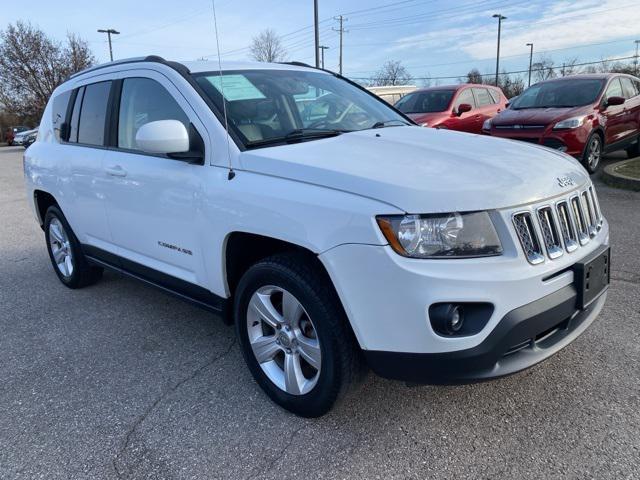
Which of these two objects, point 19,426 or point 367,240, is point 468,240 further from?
point 19,426

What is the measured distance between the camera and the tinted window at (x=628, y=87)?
990 cm

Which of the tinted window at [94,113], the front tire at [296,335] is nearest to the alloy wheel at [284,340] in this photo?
the front tire at [296,335]

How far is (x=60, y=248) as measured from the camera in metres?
4.93

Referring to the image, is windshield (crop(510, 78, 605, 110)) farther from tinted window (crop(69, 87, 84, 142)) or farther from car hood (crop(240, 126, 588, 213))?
tinted window (crop(69, 87, 84, 142))

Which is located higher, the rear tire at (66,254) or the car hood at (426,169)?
the car hood at (426,169)

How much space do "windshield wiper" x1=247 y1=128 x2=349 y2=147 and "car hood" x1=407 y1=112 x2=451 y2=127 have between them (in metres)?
7.38

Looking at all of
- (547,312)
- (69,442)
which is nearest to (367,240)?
(547,312)

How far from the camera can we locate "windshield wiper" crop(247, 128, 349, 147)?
9.42 feet

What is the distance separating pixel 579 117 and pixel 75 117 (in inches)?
296

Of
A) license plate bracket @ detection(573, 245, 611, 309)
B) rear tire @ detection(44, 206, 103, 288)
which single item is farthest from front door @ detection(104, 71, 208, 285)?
license plate bracket @ detection(573, 245, 611, 309)

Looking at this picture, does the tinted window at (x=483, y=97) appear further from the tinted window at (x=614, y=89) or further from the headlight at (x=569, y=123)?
the headlight at (x=569, y=123)

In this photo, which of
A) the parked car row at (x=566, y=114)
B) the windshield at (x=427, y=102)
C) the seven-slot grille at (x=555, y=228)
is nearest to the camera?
the seven-slot grille at (x=555, y=228)

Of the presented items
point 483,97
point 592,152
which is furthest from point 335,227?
point 483,97

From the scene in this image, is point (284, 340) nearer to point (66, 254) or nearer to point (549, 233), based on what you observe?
point (549, 233)
